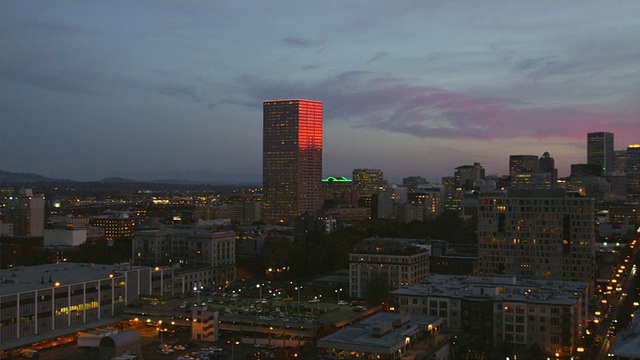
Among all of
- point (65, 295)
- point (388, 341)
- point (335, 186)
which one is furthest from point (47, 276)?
point (335, 186)

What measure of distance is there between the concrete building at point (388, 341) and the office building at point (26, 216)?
57872 millimetres

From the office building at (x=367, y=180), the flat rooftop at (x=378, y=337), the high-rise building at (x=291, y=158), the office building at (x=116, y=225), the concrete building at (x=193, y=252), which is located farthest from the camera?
the office building at (x=367, y=180)

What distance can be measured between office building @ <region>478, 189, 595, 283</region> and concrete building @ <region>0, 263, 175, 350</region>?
65.3 ft

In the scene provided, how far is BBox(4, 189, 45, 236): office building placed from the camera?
72.9 metres

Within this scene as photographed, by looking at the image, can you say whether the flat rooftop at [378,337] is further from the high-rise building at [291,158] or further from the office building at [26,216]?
the high-rise building at [291,158]

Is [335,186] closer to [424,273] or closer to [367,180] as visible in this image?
[367,180]

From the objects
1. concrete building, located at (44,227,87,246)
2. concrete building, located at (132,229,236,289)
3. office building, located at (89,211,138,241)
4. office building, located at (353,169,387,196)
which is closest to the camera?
concrete building, located at (132,229,236,289)

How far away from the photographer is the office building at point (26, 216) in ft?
239

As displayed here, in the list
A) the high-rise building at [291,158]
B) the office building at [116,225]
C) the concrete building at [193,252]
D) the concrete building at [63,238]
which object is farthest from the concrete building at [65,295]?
the high-rise building at [291,158]

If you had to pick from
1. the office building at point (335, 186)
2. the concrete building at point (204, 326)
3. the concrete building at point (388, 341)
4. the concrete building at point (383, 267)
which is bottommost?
the concrete building at point (204, 326)

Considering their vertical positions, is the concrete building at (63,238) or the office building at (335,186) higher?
the office building at (335,186)

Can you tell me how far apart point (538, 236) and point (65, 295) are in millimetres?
26700

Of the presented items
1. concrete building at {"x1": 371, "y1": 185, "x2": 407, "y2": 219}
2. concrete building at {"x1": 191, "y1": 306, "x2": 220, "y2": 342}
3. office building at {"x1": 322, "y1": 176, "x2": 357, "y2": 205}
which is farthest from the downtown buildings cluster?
office building at {"x1": 322, "y1": 176, "x2": 357, "y2": 205}

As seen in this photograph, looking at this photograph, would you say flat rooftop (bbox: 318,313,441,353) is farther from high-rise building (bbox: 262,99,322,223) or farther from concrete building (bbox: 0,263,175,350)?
high-rise building (bbox: 262,99,322,223)
